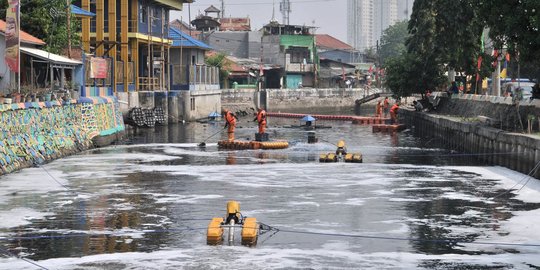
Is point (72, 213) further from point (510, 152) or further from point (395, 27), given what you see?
point (395, 27)

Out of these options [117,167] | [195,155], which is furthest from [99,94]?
[117,167]

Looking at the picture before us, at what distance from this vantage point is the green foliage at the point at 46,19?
48812 millimetres

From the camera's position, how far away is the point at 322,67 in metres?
127

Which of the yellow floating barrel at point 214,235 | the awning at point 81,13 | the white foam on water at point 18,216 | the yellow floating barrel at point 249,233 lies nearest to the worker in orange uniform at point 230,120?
the awning at point 81,13

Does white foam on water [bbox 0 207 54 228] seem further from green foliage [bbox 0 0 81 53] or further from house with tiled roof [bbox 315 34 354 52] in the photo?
house with tiled roof [bbox 315 34 354 52]

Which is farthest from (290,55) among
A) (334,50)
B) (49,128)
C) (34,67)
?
(49,128)

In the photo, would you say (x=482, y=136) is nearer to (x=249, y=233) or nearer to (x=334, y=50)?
(x=249, y=233)

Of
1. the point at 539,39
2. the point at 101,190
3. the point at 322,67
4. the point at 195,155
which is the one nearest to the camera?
the point at 101,190

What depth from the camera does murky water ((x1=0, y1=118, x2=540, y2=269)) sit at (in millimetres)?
18500

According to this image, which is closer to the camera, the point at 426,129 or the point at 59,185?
the point at 59,185

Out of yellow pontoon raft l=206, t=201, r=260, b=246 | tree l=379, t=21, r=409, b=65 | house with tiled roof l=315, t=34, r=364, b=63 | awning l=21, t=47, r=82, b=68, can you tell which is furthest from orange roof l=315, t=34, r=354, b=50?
yellow pontoon raft l=206, t=201, r=260, b=246

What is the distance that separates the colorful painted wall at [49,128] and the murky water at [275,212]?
2.72 ft

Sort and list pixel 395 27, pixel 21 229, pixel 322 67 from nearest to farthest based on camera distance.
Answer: pixel 21 229, pixel 322 67, pixel 395 27

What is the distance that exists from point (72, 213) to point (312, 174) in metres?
11.5
